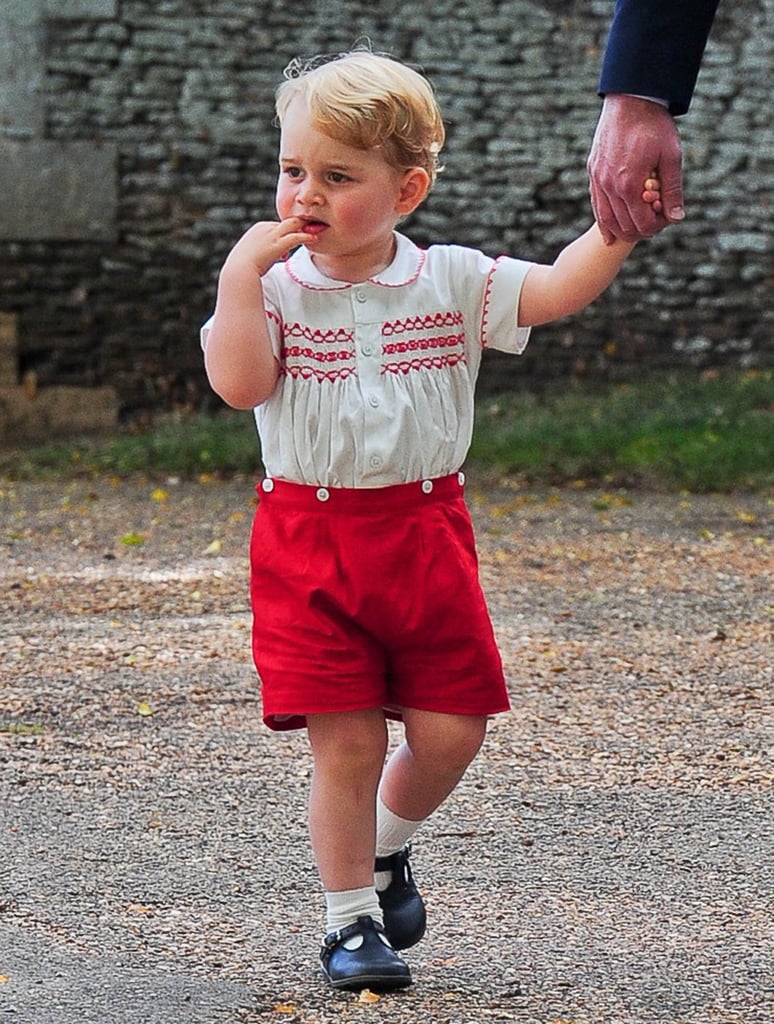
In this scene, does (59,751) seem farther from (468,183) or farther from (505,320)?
(468,183)

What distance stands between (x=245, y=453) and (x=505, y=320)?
6938 millimetres

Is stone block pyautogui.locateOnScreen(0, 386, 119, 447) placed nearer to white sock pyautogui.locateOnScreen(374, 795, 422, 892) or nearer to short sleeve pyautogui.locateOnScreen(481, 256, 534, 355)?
white sock pyautogui.locateOnScreen(374, 795, 422, 892)

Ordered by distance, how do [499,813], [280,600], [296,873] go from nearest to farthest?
[280,600], [296,873], [499,813]

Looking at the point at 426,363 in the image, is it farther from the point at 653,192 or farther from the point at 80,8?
the point at 80,8

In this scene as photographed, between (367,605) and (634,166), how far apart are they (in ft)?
2.47

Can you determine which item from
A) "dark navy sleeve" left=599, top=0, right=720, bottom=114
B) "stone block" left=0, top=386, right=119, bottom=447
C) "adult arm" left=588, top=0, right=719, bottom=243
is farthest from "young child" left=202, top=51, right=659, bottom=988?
"stone block" left=0, top=386, right=119, bottom=447

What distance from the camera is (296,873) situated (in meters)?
3.31

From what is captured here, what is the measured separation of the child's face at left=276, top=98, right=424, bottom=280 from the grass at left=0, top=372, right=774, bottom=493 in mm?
6367

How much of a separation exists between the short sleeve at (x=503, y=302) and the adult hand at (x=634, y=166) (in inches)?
8.7

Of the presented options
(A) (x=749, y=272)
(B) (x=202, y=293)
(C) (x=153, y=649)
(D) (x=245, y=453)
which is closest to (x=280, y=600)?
(C) (x=153, y=649)

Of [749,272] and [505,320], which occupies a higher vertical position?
[505,320]

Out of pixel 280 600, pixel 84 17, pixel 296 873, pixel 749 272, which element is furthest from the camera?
pixel 749 272

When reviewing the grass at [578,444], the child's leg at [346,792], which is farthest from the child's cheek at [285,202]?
the grass at [578,444]

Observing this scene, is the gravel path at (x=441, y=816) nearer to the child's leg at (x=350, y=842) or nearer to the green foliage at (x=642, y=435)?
the child's leg at (x=350, y=842)
